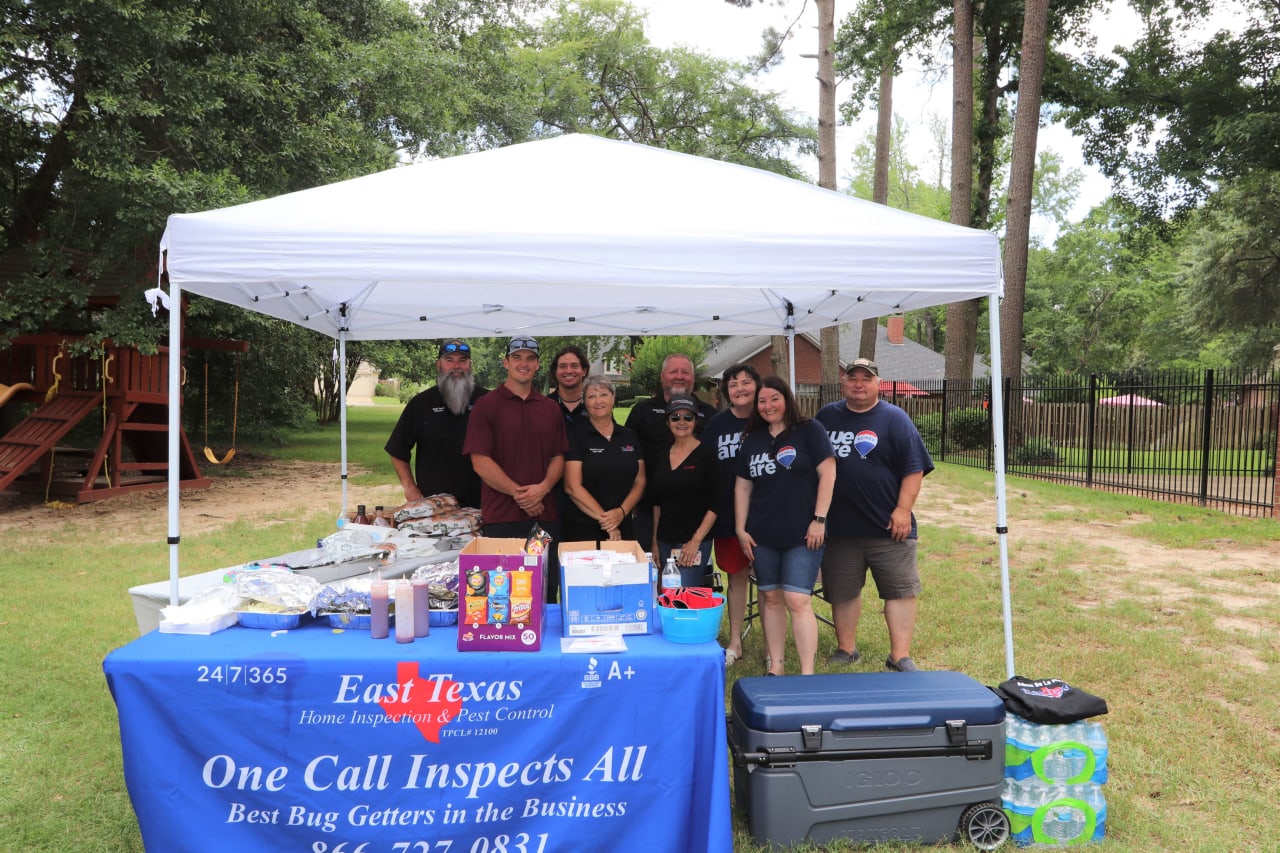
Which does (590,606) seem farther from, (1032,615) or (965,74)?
(965,74)

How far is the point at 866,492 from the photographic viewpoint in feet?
13.7

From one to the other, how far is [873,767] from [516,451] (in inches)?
83.0

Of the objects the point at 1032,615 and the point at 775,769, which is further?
the point at 1032,615

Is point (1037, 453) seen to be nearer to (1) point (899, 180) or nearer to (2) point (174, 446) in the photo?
(2) point (174, 446)

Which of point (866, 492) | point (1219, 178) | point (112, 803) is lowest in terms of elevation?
point (112, 803)

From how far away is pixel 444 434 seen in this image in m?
5.00

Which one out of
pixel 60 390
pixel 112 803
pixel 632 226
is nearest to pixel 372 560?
pixel 112 803

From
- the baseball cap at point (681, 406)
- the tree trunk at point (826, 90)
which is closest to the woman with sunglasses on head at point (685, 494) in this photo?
the baseball cap at point (681, 406)

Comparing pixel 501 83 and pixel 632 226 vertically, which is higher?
pixel 501 83

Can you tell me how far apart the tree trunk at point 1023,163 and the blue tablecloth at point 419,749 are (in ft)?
43.1

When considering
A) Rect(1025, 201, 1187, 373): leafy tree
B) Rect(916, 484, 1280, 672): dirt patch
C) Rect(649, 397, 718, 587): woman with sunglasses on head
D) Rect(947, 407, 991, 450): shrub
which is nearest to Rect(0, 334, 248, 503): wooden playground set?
Rect(649, 397, 718, 587): woman with sunglasses on head

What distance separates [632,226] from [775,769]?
6.84 ft

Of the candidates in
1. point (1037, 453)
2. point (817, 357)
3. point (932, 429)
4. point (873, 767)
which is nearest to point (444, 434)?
point (873, 767)

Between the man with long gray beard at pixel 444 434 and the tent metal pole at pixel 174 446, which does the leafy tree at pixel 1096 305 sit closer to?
the man with long gray beard at pixel 444 434
